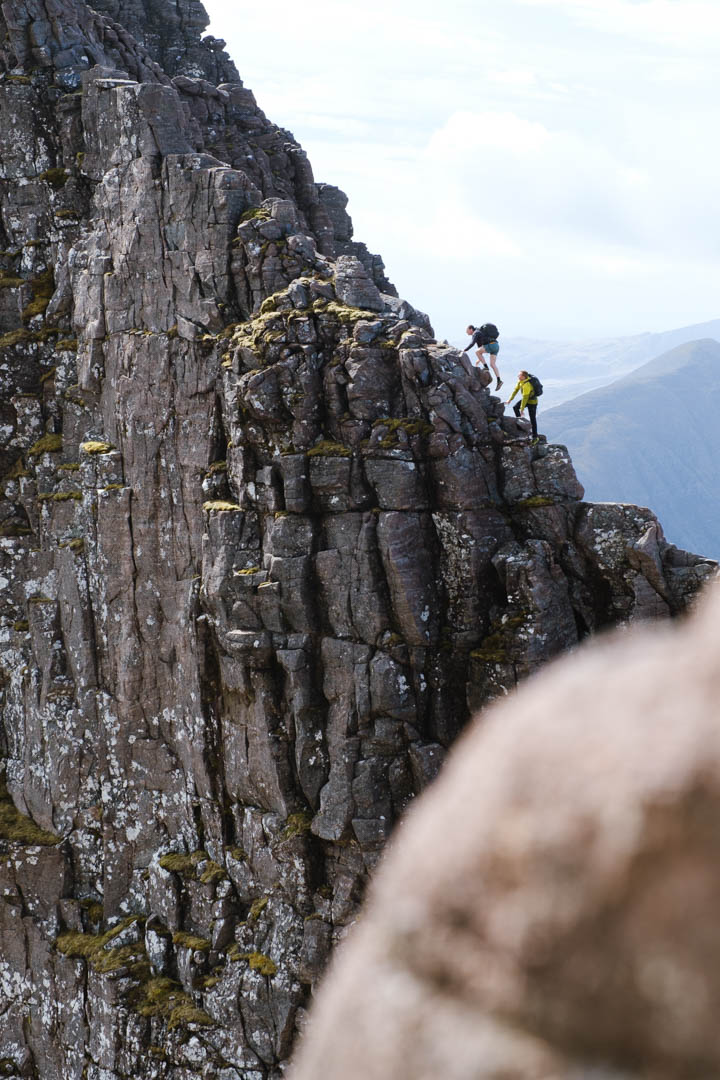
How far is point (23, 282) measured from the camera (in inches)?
1580

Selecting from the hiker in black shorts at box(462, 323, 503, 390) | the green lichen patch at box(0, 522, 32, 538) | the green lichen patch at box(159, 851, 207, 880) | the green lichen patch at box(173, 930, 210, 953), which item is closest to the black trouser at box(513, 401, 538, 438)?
the hiker in black shorts at box(462, 323, 503, 390)

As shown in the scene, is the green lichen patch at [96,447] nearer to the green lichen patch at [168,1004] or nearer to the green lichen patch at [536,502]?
the green lichen patch at [536,502]

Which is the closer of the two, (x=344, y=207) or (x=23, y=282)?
(x=23, y=282)

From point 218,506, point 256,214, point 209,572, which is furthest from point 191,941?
point 256,214

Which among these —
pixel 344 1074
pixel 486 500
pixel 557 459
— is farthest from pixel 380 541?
pixel 344 1074

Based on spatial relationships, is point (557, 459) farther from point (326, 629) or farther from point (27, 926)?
point (27, 926)

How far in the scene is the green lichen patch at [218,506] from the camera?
31.8 meters

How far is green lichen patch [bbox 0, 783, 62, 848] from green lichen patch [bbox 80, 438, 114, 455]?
554 inches

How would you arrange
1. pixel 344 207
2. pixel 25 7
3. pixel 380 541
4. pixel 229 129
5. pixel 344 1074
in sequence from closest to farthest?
pixel 344 1074, pixel 380 541, pixel 25 7, pixel 229 129, pixel 344 207

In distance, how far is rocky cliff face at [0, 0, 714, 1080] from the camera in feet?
96.1

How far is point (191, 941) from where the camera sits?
3316 cm

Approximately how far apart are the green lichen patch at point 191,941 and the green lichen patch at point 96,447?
16570 mm

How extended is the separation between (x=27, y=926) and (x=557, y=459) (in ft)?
84.8

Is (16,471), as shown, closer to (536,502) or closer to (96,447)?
(96,447)
